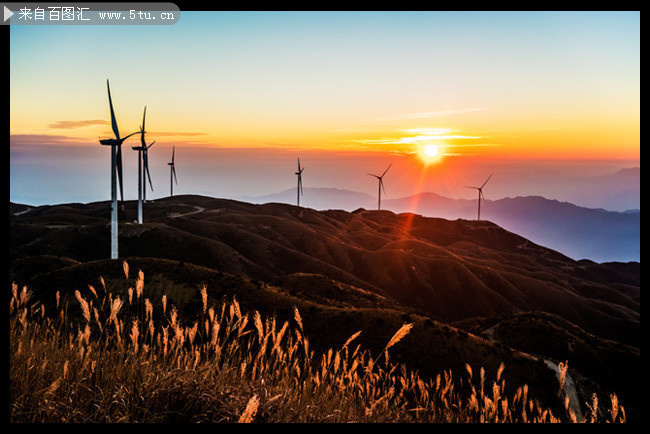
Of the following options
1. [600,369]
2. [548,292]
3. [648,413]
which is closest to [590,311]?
[548,292]

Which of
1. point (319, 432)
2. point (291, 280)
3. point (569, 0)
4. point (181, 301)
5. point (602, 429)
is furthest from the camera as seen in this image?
point (291, 280)

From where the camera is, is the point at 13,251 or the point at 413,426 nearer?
the point at 413,426

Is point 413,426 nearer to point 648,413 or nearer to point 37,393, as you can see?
point 648,413

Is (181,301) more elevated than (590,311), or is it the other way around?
(181,301)

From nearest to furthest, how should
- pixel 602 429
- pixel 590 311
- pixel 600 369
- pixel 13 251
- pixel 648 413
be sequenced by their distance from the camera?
1. pixel 602 429
2. pixel 648 413
3. pixel 600 369
4. pixel 13 251
5. pixel 590 311

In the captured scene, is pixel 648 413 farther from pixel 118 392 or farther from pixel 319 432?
pixel 118 392

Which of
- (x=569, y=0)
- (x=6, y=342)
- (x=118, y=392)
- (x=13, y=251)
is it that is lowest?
Answer: (x=13, y=251)

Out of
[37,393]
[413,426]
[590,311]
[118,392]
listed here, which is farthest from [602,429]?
[590,311]
